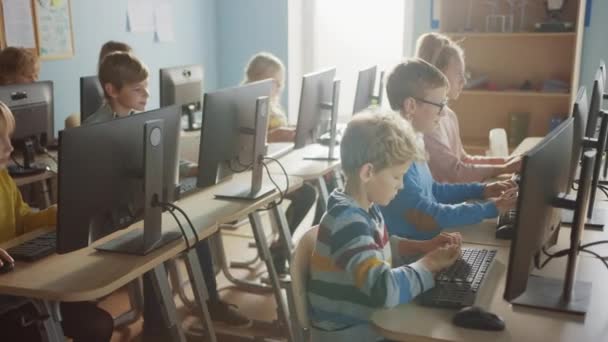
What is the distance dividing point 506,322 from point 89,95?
8.09 feet

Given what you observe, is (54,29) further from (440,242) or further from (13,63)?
(440,242)

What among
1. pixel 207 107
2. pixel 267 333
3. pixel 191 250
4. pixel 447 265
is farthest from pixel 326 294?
pixel 267 333

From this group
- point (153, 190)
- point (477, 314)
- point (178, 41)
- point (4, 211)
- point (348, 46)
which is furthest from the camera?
point (348, 46)

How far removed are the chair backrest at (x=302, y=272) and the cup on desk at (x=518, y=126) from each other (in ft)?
10.3

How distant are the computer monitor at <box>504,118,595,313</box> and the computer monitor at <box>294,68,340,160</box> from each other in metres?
1.40

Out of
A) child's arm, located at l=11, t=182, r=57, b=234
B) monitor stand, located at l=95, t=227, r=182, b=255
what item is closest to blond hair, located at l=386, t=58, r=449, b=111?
monitor stand, located at l=95, t=227, r=182, b=255

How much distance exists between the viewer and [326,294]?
1481 millimetres

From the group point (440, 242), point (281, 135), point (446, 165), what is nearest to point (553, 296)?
point (440, 242)

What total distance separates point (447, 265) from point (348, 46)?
3896 mm

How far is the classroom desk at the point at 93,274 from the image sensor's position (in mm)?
1536

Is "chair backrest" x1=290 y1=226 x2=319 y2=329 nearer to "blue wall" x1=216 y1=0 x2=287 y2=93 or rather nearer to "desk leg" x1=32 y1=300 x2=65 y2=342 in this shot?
"desk leg" x1=32 y1=300 x2=65 y2=342

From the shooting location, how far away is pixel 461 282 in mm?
1499

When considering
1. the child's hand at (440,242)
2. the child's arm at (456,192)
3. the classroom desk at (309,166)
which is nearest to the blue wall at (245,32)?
the classroom desk at (309,166)

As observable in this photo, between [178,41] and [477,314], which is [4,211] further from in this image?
[178,41]
